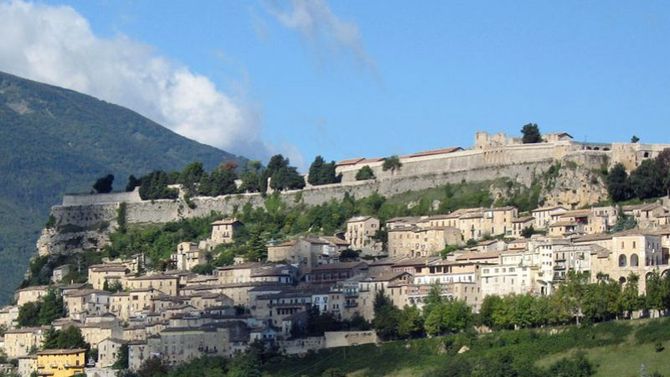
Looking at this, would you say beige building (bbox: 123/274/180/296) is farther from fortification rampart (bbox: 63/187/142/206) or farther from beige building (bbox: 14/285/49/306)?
fortification rampart (bbox: 63/187/142/206)

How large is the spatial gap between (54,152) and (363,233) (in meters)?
86.7

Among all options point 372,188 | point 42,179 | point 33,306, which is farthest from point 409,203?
point 42,179

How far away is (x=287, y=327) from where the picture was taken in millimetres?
83688

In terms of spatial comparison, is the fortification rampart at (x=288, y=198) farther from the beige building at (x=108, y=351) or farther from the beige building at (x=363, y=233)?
the beige building at (x=108, y=351)

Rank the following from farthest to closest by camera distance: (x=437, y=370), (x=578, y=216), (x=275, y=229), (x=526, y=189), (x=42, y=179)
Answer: (x=42, y=179) < (x=275, y=229) < (x=526, y=189) < (x=578, y=216) < (x=437, y=370)

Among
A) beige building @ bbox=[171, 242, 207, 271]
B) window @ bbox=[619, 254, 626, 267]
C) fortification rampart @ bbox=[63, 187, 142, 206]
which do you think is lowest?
window @ bbox=[619, 254, 626, 267]

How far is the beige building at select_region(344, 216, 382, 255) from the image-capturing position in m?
92.6

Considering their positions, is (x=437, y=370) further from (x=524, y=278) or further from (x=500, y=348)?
(x=524, y=278)

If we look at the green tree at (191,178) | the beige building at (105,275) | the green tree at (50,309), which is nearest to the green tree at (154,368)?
the green tree at (50,309)

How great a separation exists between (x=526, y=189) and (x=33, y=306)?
2475 centimetres

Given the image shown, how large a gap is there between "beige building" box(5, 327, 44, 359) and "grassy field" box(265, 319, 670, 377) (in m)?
15.7

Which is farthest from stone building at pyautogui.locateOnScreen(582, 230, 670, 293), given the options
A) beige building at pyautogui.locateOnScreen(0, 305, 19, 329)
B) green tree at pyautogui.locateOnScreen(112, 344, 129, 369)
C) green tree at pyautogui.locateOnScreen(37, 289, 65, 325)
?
beige building at pyautogui.locateOnScreen(0, 305, 19, 329)

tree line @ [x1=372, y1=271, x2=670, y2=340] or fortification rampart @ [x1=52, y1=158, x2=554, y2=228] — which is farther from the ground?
fortification rampart @ [x1=52, y1=158, x2=554, y2=228]

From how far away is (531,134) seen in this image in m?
96.1
